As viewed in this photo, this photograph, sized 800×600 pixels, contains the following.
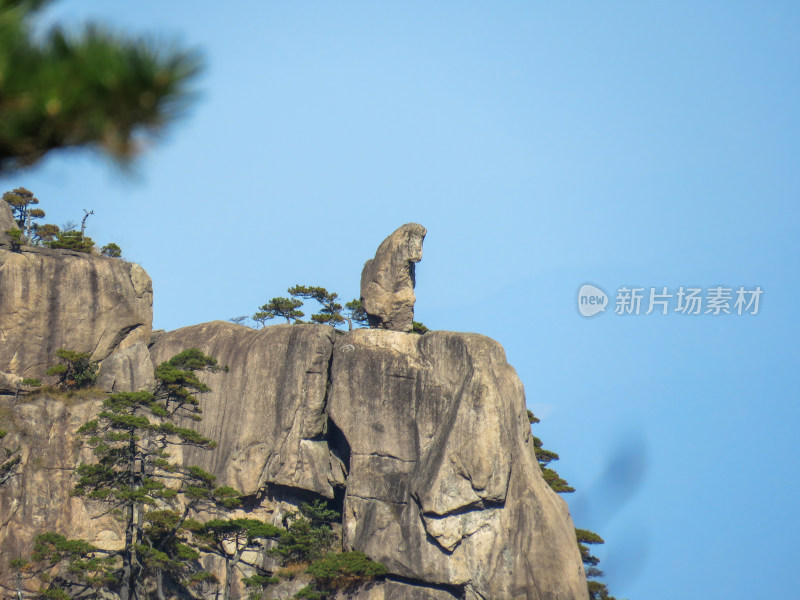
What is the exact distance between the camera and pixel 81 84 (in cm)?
475

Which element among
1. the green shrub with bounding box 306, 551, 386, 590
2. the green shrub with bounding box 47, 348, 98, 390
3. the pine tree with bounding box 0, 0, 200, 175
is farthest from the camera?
the green shrub with bounding box 47, 348, 98, 390

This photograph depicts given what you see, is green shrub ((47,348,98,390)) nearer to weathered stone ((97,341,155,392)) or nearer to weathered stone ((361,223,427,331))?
weathered stone ((97,341,155,392))

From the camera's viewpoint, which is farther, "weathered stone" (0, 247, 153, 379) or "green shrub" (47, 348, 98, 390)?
"weathered stone" (0, 247, 153, 379)

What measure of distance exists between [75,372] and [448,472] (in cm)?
1524

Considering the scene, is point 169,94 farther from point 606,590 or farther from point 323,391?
point 606,590

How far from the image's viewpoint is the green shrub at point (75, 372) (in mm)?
35375

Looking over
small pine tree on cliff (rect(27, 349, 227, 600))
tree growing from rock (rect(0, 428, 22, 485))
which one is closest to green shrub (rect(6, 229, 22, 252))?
tree growing from rock (rect(0, 428, 22, 485))

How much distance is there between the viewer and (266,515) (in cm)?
3709

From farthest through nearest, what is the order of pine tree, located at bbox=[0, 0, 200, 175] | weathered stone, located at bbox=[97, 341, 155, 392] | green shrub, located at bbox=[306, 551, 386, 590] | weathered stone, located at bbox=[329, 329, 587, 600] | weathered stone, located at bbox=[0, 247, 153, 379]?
weathered stone, located at bbox=[0, 247, 153, 379]
weathered stone, located at bbox=[97, 341, 155, 392]
weathered stone, located at bbox=[329, 329, 587, 600]
green shrub, located at bbox=[306, 551, 386, 590]
pine tree, located at bbox=[0, 0, 200, 175]

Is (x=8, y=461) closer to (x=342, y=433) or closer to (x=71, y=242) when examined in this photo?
(x=71, y=242)

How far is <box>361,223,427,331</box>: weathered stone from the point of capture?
38.5 metres

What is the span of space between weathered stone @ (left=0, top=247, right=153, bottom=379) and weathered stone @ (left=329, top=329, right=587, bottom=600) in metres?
9.61

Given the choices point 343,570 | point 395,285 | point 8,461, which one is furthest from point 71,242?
point 343,570

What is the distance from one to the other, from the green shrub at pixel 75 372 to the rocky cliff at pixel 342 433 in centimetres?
74
